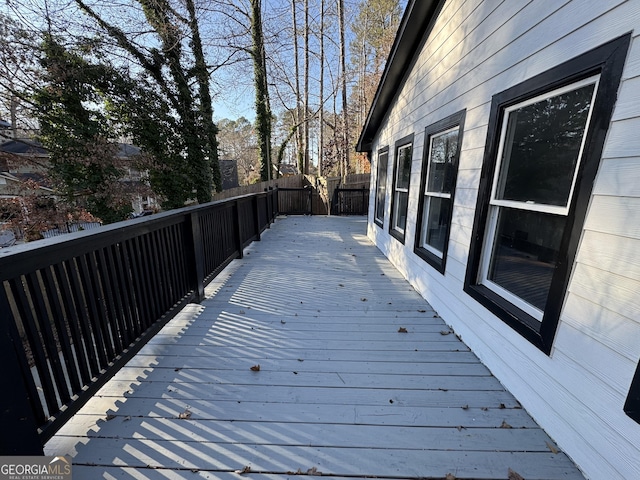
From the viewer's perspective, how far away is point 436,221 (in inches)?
123

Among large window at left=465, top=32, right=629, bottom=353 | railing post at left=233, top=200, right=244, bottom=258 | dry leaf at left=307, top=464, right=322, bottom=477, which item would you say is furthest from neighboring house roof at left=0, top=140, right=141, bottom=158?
large window at left=465, top=32, right=629, bottom=353

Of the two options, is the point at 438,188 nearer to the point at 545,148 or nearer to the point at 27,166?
the point at 545,148

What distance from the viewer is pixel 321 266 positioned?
4375 millimetres

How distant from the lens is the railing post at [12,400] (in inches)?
41.3

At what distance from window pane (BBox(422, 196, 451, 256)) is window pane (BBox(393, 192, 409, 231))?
2.83 feet

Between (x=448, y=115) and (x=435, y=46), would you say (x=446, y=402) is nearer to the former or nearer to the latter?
(x=448, y=115)

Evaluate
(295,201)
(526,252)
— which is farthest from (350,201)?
(526,252)

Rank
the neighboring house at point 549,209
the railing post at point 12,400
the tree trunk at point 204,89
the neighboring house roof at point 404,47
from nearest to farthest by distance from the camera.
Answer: the railing post at point 12,400, the neighboring house at point 549,209, the neighboring house roof at point 404,47, the tree trunk at point 204,89

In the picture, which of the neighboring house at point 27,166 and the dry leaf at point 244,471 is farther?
the neighboring house at point 27,166

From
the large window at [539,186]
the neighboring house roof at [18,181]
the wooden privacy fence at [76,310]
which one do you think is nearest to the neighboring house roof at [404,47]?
the large window at [539,186]

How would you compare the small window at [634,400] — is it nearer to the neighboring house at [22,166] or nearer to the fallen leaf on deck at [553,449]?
the fallen leaf on deck at [553,449]

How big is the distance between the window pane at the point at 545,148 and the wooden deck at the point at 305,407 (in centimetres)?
135

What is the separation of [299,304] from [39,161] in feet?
29.3

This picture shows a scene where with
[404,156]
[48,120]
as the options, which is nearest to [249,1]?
[48,120]
